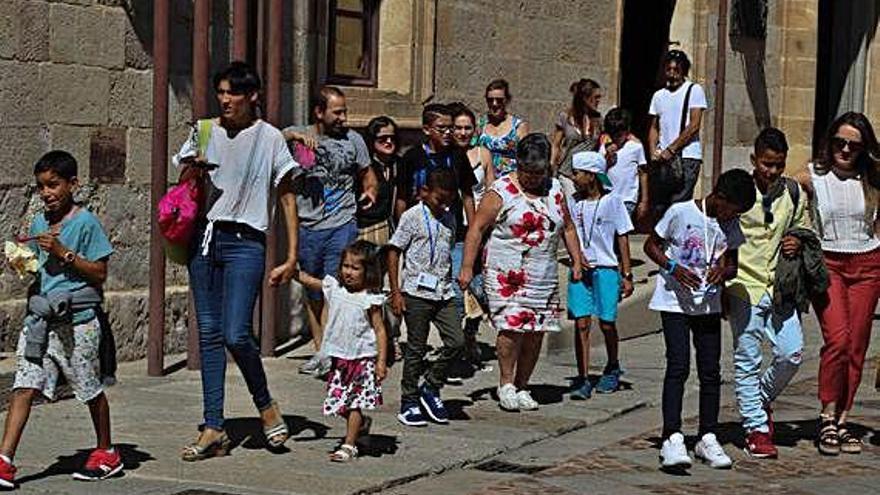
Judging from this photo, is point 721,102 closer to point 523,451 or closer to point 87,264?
point 523,451

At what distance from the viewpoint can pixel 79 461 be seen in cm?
882

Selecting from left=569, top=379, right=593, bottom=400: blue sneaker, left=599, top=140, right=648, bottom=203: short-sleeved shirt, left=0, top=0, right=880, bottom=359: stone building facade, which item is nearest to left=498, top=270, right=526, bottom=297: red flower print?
left=569, top=379, right=593, bottom=400: blue sneaker

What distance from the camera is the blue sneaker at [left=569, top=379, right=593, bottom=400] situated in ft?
36.9

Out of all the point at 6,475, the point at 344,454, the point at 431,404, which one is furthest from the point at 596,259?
the point at 6,475

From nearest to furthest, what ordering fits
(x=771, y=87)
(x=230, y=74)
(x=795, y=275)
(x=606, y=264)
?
(x=230, y=74), (x=795, y=275), (x=606, y=264), (x=771, y=87)

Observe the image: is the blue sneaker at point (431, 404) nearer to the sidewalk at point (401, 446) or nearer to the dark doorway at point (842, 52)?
the sidewalk at point (401, 446)

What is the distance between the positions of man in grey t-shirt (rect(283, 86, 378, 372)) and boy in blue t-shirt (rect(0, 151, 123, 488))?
127 inches

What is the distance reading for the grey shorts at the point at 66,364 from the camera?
27.1 ft

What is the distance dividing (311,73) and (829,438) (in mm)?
4970

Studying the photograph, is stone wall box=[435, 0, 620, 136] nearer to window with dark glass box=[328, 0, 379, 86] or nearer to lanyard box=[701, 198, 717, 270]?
window with dark glass box=[328, 0, 379, 86]

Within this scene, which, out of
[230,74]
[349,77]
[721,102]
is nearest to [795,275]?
[230,74]

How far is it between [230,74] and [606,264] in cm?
329

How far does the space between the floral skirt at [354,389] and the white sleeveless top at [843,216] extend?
2.52 m

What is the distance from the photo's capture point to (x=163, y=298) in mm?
11422
